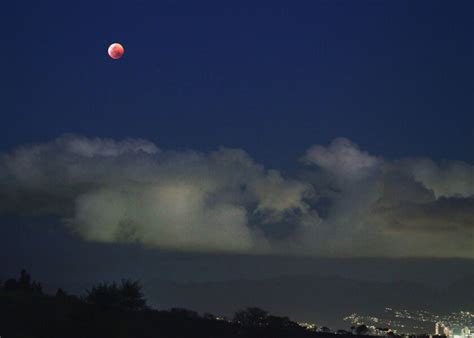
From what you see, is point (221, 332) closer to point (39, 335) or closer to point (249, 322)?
point (249, 322)

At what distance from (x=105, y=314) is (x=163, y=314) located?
4285cm

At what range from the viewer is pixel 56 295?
102062 mm

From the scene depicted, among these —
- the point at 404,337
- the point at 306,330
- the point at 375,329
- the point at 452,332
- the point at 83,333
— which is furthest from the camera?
the point at 375,329

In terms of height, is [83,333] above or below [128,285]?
below

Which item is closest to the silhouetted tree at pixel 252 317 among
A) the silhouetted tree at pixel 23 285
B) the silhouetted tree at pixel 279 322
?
the silhouetted tree at pixel 279 322

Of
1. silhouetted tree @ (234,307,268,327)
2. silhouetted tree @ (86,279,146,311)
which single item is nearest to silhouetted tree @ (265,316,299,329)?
silhouetted tree @ (234,307,268,327)

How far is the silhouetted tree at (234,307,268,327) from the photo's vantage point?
138 metres

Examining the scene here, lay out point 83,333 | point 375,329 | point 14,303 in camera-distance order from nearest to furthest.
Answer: point 83,333
point 14,303
point 375,329

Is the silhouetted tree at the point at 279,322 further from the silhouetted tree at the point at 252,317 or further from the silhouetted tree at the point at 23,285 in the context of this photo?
the silhouetted tree at the point at 23,285

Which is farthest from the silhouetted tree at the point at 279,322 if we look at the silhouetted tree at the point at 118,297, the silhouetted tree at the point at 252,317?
the silhouetted tree at the point at 118,297

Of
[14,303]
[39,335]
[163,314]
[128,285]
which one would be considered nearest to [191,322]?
[163,314]

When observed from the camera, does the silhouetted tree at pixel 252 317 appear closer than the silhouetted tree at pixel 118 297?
No

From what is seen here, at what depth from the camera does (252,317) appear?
14525 centimetres

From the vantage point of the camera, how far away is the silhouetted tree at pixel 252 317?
138438mm
